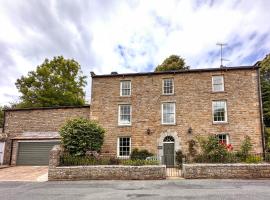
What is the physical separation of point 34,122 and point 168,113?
1244 cm

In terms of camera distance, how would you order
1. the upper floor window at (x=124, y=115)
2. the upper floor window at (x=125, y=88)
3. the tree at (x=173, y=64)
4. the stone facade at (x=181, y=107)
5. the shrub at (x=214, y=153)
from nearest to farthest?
the shrub at (x=214, y=153), the stone facade at (x=181, y=107), the upper floor window at (x=124, y=115), the upper floor window at (x=125, y=88), the tree at (x=173, y=64)

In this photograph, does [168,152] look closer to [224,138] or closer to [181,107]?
[181,107]

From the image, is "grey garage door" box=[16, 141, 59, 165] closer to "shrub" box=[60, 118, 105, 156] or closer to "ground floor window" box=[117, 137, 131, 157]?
"shrub" box=[60, 118, 105, 156]

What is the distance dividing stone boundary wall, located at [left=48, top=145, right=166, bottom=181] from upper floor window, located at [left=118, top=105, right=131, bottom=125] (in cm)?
735

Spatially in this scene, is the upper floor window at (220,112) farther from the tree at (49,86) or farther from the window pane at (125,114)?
the tree at (49,86)

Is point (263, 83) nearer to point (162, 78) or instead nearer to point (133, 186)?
point (162, 78)

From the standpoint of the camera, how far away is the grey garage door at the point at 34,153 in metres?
19.5

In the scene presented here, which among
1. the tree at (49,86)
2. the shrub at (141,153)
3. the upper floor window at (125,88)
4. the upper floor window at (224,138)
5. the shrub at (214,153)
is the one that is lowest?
the shrub at (141,153)

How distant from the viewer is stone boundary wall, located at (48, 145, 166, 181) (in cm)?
1232

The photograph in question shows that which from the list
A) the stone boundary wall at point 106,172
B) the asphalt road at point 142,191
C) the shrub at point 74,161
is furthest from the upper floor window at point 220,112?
the shrub at point 74,161

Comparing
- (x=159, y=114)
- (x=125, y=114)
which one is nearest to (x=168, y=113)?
(x=159, y=114)

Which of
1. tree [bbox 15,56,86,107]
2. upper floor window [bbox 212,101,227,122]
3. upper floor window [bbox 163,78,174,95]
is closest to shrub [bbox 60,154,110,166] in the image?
upper floor window [bbox 163,78,174,95]

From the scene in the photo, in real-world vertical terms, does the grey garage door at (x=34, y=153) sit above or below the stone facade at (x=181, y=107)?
below

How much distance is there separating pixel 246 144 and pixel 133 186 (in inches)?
363
